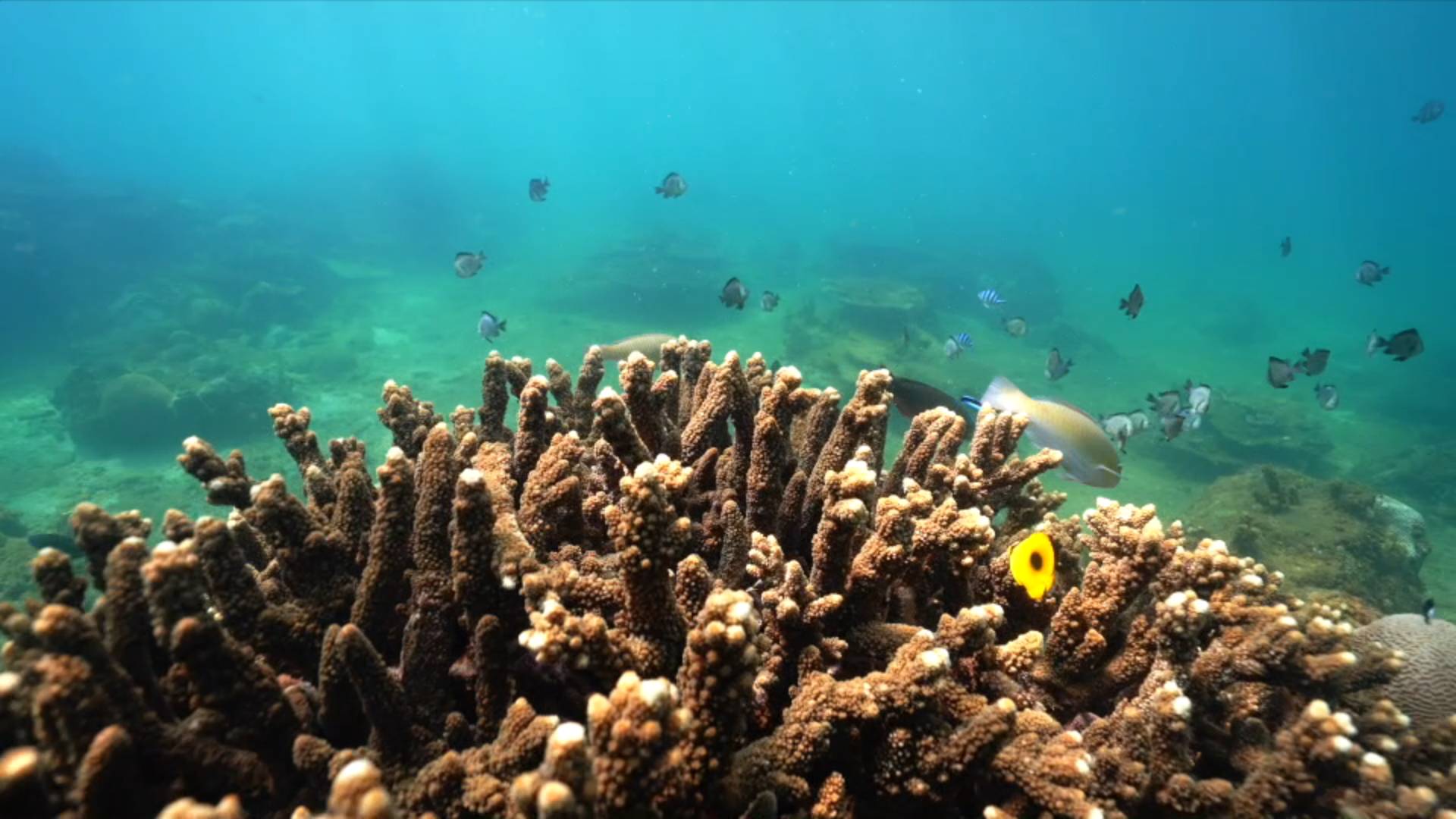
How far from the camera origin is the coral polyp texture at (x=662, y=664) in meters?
1.56

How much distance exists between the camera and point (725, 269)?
3052cm

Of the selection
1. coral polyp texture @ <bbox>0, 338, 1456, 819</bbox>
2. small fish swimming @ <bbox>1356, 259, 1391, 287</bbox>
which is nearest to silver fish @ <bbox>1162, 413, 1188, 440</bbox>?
coral polyp texture @ <bbox>0, 338, 1456, 819</bbox>

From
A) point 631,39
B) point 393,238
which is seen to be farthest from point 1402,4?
point 631,39

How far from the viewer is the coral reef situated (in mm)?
9773

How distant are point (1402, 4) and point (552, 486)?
5538 inches

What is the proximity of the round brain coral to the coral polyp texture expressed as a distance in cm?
17

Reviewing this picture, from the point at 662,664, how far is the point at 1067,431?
12.2ft

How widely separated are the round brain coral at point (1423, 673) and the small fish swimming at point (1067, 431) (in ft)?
5.43

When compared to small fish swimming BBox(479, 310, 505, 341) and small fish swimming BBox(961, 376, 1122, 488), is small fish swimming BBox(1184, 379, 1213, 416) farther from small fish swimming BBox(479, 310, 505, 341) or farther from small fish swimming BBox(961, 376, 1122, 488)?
small fish swimming BBox(479, 310, 505, 341)

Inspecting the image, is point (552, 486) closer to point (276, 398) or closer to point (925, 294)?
point (276, 398)

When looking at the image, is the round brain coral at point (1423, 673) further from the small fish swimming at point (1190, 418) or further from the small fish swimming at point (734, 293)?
the small fish swimming at point (734, 293)

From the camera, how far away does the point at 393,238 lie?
39.9m

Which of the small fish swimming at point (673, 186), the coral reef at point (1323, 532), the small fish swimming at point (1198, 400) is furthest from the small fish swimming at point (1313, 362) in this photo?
the small fish swimming at point (673, 186)

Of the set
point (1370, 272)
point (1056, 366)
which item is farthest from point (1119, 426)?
point (1370, 272)
